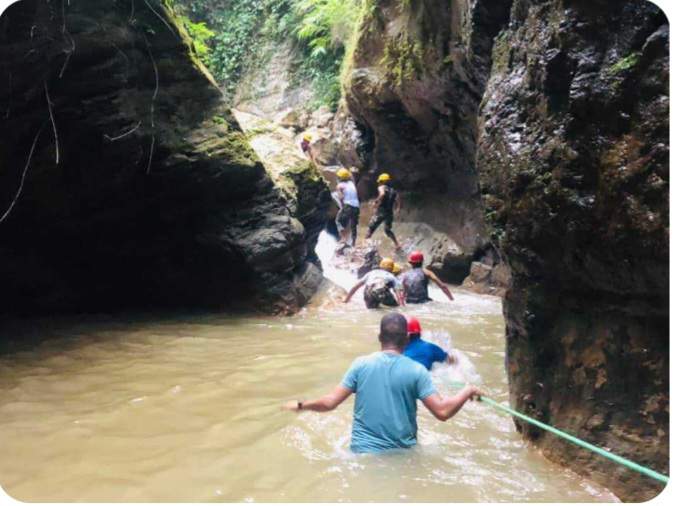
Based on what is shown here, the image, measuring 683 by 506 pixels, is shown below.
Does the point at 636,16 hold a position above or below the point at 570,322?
above

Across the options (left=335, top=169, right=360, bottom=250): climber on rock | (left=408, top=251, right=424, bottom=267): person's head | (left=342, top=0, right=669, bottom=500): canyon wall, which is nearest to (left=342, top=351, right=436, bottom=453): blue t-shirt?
(left=342, top=0, right=669, bottom=500): canyon wall

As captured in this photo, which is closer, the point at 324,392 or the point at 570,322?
the point at 570,322

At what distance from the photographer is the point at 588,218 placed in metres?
3.12

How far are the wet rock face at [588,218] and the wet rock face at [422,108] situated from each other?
19.8 feet

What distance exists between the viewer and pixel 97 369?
594 centimetres

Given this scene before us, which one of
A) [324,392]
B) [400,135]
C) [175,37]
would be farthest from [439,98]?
[324,392]

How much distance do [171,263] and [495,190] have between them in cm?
744

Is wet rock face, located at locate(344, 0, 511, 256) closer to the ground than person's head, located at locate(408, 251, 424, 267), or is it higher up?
higher up

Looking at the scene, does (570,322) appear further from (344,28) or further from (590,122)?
(344,28)

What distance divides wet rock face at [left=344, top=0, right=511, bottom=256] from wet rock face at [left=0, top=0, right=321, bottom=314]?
170 inches

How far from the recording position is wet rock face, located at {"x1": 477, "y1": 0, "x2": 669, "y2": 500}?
2.83 metres

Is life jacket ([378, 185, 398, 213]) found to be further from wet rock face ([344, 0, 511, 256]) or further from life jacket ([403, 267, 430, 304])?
life jacket ([403, 267, 430, 304])

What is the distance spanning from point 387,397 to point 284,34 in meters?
23.0

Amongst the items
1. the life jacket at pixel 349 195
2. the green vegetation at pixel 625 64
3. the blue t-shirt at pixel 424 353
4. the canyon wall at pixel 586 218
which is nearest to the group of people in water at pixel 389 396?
the canyon wall at pixel 586 218
